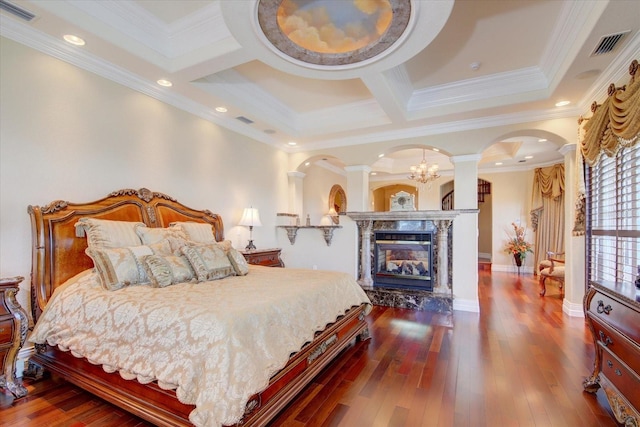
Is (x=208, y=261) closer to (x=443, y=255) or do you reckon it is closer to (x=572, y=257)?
(x=443, y=255)

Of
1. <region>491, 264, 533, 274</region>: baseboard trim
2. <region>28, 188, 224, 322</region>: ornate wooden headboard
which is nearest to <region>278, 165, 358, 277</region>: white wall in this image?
<region>28, 188, 224, 322</region>: ornate wooden headboard

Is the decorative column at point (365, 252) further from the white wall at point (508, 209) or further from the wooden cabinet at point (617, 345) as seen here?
the white wall at point (508, 209)

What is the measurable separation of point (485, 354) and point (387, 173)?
273 inches

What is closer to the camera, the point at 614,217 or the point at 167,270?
the point at 167,270

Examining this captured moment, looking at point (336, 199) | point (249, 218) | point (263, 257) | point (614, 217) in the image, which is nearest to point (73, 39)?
point (249, 218)

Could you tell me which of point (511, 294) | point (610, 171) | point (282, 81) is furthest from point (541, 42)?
→ point (511, 294)

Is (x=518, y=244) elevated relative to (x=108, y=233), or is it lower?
lower

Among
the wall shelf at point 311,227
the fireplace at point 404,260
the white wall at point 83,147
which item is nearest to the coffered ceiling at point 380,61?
the white wall at point 83,147

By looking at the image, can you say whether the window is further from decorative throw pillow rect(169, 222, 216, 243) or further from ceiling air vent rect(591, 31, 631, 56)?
decorative throw pillow rect(169, 222, 216, 243)

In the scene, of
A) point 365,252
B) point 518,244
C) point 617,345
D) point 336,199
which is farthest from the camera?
point 336,199

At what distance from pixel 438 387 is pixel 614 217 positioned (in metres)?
2.81

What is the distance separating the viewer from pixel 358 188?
536cm

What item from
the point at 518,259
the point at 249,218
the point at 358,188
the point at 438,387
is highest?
the point at 358,188

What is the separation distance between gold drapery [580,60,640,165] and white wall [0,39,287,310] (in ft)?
14.6
